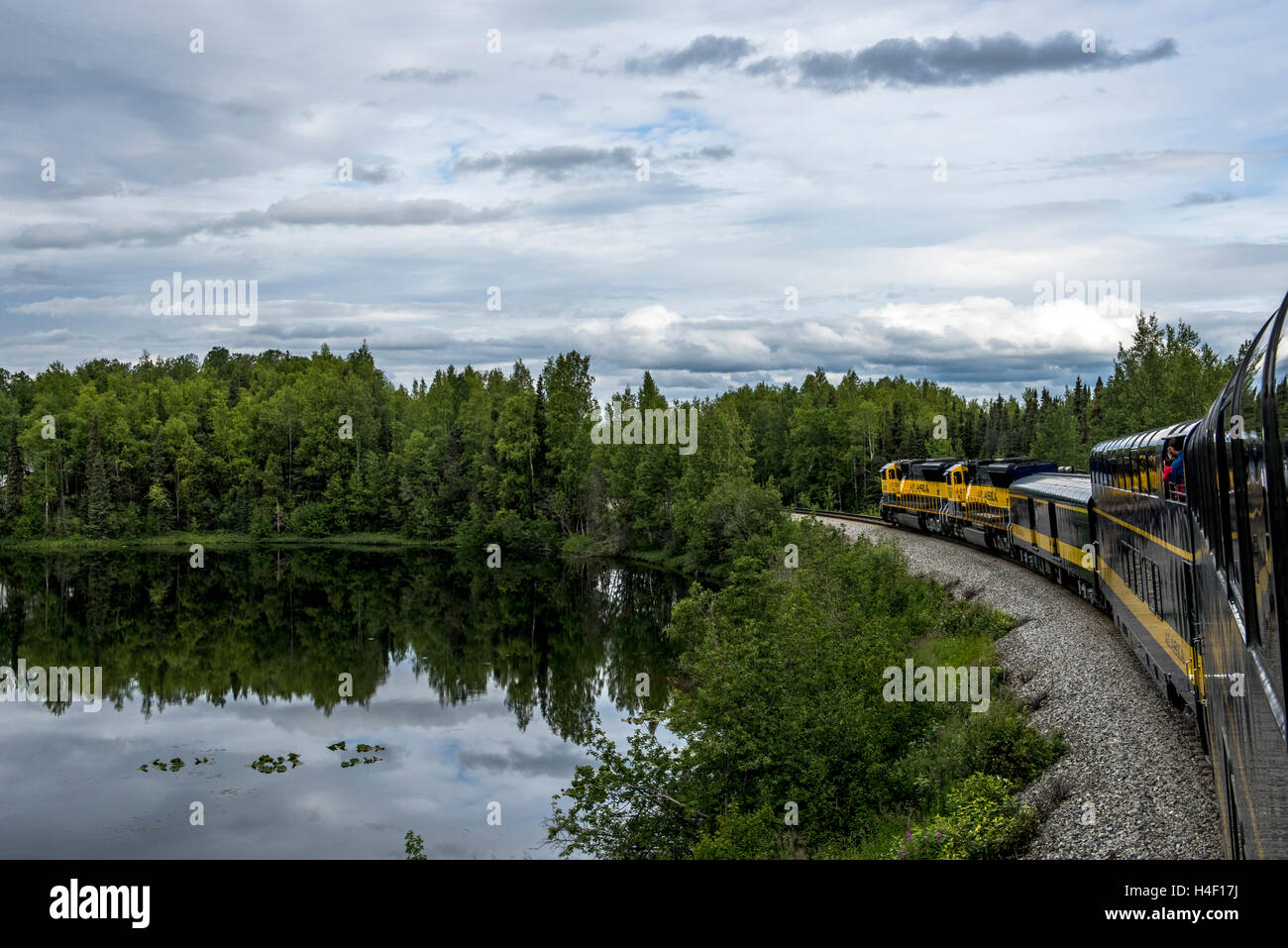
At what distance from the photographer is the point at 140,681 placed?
50125 millimetres

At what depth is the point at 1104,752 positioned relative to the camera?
17.9 meters

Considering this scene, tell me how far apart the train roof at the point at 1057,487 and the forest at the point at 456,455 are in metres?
33.2

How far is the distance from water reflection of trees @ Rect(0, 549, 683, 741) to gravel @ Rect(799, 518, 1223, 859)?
18579 mm

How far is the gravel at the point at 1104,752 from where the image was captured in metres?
13.9

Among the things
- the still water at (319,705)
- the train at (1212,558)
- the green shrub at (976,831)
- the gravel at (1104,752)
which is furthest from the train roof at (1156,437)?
the still water at (319,705)

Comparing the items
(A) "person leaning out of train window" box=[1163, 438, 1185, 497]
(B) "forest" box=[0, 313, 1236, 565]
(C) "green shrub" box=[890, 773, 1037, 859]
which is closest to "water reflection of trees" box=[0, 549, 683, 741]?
(B) "forest" box=[0, 313, 1236, 565]

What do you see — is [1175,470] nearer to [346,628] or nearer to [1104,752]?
[1104,752]

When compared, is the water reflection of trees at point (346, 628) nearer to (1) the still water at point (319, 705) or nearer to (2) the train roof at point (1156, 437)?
(1) the still water at point (319, 705)

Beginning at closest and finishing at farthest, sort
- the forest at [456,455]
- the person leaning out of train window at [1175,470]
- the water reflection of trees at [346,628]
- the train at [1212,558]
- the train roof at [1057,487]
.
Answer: the train at [1212,558], the person leaning out of train window at [1175,470], the train roof at [1057,487], the water reflection of trees at [346,628], the forest at [456,455]

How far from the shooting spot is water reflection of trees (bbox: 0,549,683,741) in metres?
47.6

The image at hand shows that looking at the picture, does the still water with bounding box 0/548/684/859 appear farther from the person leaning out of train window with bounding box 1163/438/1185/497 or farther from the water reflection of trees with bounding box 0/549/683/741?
the person leaning out of train window with bounding box 1163/438/1185/497

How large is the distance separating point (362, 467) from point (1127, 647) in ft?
321
